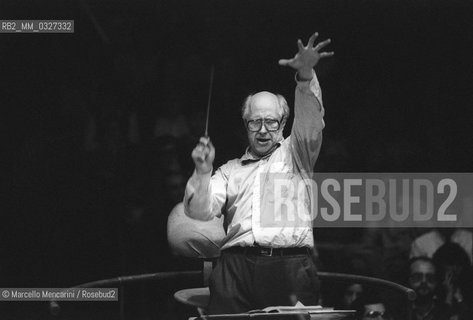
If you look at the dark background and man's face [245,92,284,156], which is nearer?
man's face [245,92,284,156]

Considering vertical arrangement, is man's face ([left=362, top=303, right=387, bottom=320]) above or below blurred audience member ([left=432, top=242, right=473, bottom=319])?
below

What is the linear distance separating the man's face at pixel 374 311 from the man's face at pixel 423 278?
0.75 ft

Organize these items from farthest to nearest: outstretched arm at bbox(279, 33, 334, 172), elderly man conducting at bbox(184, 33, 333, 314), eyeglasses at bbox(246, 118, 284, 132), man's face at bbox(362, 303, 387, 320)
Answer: man's face at bbox(362, 303, 387, 320), eyeglasses at bbox(246, 118, 284, 132), elderly man conducting at bbox(184, 33, 333, 314), outstretched arm at bbox(279, 33, 334, 172)

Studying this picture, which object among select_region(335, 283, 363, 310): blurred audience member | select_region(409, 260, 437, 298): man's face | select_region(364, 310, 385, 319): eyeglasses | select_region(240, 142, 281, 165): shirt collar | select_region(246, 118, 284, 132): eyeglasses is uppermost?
select_region(246, 118, 284, 132): eyeglasses

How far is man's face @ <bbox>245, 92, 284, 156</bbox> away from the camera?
17.3ft

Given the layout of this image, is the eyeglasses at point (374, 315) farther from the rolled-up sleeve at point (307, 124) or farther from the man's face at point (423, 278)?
the rolled-up sleeve at point (307, 124)

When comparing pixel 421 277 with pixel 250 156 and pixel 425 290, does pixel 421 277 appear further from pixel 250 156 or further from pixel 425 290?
pixel 250 156

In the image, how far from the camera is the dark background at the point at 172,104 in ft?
19.0

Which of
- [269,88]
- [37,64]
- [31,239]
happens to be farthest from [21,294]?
[269,88]

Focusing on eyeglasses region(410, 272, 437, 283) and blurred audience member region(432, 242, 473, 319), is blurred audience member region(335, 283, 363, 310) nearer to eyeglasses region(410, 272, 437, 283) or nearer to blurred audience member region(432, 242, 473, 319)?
eyeglasses region(410, 272, 437, 283)

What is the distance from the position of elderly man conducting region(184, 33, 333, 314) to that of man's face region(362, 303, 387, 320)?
25.9 inches

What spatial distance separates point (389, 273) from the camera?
→ 5.82 metres

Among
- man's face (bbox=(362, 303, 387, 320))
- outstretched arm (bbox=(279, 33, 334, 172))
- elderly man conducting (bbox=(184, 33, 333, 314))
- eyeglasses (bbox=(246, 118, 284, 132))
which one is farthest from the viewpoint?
man's face (bbox=(362, 303, 387, 320))

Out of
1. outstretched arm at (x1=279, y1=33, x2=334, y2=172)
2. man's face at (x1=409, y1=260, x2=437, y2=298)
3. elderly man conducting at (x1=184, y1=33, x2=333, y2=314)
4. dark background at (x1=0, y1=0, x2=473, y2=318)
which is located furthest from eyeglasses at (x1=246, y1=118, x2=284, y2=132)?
man's face at (x1=409, y1=260, x2=437, y2=298)
